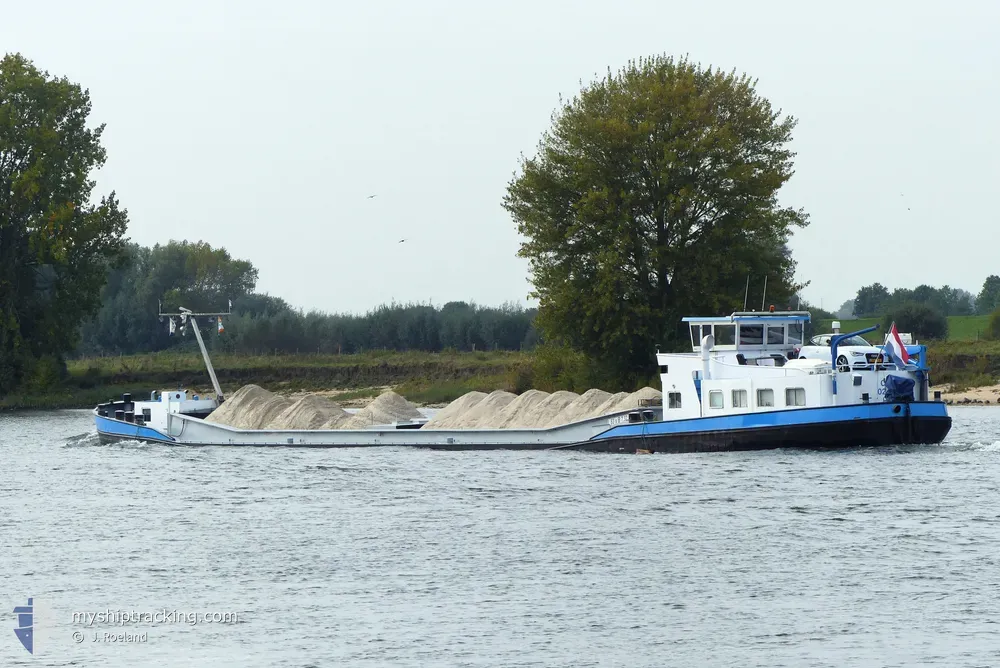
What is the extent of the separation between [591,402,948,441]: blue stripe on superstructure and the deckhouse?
417 millimetres

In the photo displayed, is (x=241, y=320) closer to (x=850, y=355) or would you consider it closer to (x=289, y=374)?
(x=289, y=374)

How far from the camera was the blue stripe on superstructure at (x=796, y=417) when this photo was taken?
40.0 metres

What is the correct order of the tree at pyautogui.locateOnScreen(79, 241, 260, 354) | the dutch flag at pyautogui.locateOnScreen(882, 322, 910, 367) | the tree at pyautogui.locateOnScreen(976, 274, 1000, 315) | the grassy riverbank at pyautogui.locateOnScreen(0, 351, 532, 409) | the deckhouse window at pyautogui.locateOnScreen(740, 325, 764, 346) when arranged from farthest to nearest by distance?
the tree at pyautogui.locateOnScreen(976, 274, 1000, 315)
the tree at pyautogui.locateOnScreen(79, 241, 260, 354)
the grassy riverbank at pyautogui.locateOnScreen(0, 351, 532, 409)
the deckhouse window at pyautogui.locateOnScreen(740, 325, 764, 346)
the dutch flag at pyautogui.locateOnScreen(882, 322, 910, 367)

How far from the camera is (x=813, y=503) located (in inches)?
1235

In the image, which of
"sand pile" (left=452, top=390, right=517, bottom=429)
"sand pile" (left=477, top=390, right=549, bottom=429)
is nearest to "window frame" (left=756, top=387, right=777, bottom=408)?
"sand pile" (left=477, top=390, right=549, bottom=429)

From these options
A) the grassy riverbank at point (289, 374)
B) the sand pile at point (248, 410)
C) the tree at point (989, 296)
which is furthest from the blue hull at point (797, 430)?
the tree at point (989, 296)

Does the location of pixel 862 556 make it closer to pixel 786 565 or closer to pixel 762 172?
pixel 786 565

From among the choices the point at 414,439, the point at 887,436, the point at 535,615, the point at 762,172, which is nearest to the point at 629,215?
the point at 762,172

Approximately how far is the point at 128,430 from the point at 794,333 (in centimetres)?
2591

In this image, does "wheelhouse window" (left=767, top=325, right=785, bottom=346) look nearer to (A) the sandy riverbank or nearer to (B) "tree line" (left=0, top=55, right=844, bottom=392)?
(B) "tree line" (left=0, top=55, right=844, bottom=392)

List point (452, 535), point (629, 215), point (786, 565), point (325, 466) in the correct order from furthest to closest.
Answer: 1. point (629, 215)
2. point (325, 466)
3. point (452, 535)
4. point (786, 565)

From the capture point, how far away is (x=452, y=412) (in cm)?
5034

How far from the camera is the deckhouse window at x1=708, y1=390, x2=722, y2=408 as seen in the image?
4312cm

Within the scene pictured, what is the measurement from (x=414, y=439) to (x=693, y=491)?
15494 millimetres
